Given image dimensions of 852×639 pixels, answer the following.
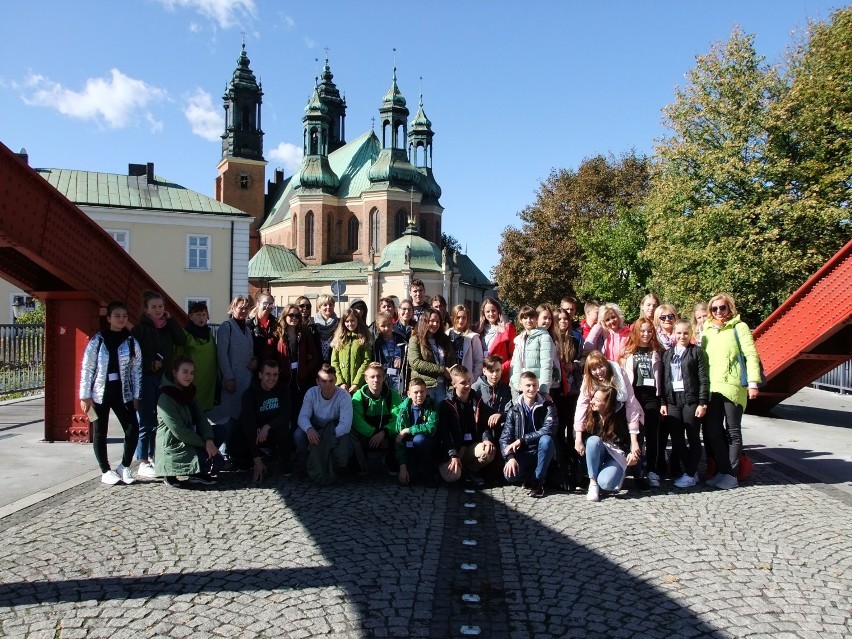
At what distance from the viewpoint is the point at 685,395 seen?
7457mm

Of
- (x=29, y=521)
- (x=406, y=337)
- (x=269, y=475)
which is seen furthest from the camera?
(x=406, y=337)

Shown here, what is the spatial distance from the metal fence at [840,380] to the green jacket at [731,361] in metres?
10.7

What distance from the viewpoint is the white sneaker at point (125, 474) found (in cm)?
706

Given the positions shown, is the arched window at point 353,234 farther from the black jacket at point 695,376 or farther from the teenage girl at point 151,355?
the black jacket at point 695,376

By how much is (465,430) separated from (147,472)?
3.24 metres

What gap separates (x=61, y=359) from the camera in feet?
30.0

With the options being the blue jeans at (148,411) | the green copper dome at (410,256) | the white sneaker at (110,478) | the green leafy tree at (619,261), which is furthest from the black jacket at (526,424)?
the green copper dome at (410,256)

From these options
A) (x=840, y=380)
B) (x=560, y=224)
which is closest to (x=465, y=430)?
(x=840, y=380)

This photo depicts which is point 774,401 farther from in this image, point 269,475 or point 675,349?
point 269,475

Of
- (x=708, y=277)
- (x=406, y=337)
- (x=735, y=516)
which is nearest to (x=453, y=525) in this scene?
(x=735, y=516)

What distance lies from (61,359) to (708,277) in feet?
68.6

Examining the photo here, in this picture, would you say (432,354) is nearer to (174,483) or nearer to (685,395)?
(685,395)

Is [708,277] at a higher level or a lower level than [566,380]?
higher

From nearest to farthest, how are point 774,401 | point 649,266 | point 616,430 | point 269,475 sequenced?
point 616,430 < point 269,475 < point 774,401 < point 649,266
